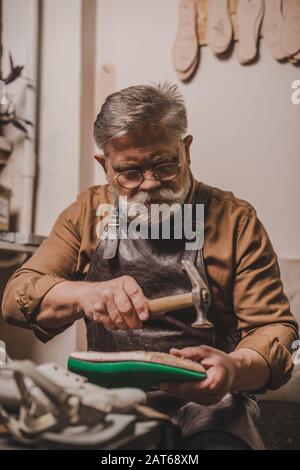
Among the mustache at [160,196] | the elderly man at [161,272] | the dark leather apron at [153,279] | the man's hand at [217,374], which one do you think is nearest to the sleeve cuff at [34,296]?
the elderly man at [161,272]

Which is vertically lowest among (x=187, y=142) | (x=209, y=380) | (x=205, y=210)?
(x=209, y=380)

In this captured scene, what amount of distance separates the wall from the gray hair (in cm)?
16

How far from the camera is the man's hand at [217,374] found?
91 cm

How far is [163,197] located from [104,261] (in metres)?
0.21

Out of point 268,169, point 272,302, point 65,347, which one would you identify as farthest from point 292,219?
point 65,347

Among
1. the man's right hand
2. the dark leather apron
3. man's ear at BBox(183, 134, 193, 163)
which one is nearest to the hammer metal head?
the man's right hand

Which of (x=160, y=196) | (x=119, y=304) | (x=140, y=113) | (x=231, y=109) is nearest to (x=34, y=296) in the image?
(x=119, y=304)

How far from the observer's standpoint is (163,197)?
1185 millimetres

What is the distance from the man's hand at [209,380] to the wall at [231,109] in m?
0.42

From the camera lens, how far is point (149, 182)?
1165 mm

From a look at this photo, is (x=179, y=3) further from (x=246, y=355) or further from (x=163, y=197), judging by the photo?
(x=246, y=355)

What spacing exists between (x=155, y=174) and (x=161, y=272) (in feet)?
0.72

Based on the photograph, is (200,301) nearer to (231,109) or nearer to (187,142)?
(187,142)

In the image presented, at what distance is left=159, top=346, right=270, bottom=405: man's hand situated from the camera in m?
0.91
